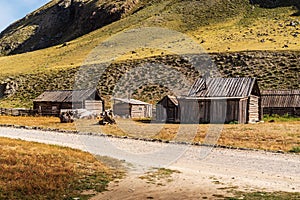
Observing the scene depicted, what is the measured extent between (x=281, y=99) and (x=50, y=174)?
4097 centimetres

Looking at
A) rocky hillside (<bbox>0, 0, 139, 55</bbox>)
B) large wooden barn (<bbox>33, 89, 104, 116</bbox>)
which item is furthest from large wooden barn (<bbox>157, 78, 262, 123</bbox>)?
rocky hillside (<bbox>0, 0, 139, 55</bbox>)

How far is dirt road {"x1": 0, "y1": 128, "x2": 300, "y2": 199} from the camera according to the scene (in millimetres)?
12109

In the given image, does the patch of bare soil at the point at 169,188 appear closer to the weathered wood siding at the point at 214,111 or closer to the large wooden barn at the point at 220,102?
the weathered wood siding at the point at 214,111

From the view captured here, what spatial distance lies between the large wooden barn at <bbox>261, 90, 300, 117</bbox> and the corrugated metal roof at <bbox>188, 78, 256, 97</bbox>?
894 cm

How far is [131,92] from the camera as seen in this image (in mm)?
70812

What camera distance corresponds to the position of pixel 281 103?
161 feet

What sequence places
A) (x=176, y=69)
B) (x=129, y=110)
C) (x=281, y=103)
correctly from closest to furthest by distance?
(x=281, y=103)
(x=129, y=110)
(x=176, y=69)

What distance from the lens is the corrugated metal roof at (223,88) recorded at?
40312 millimetres

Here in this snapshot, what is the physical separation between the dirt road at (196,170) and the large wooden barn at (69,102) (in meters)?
29.7

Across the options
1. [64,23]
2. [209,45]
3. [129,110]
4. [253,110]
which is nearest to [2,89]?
[209,45]

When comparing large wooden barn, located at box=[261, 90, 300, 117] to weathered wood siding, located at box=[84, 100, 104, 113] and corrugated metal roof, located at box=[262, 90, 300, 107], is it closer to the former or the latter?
corrugated metal roof, located at box=[262, 90, 300, 107]

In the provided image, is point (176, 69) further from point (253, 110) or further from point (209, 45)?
point (253, 110)

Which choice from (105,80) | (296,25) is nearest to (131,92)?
(105,80)

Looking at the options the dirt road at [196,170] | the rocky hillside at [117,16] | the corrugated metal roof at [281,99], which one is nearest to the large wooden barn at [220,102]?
the corrugated metal roof at [281,99]
